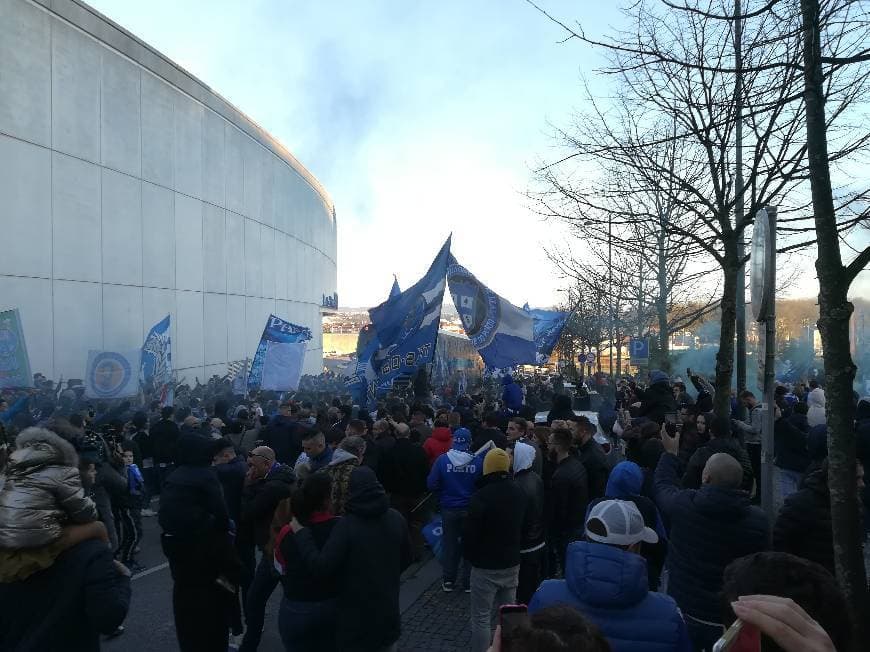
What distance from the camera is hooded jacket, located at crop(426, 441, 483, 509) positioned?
22.7ft

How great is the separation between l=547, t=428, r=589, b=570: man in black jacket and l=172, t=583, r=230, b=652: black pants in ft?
10.5

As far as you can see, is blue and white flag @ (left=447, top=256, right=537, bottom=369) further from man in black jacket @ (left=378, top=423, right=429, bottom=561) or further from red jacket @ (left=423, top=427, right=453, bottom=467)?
man in black jacket @ (left=378, top=423, right=429, bottom=561)

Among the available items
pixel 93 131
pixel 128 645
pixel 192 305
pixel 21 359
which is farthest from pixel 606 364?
pixel 128 645

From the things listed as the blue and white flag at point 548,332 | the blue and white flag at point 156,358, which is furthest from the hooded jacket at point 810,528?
the blue and white flag at point 548,332

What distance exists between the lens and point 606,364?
67938mm

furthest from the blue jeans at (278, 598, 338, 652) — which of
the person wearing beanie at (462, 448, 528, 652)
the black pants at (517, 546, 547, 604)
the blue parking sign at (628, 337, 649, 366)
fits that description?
the blue parking sign at (628, 337, 649, 366)

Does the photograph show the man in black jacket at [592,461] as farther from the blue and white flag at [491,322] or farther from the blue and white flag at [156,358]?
the blue and white flag at [156,358]

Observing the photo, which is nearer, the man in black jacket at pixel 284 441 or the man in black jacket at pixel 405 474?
the man in black jacket at pixel 405 474

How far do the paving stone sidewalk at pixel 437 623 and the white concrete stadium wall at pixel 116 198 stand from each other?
52.0 ft

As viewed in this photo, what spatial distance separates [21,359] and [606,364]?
60.2 m

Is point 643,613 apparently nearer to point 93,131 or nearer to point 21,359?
point 21,359

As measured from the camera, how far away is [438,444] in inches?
336

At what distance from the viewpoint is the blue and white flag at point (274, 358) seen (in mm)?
15773

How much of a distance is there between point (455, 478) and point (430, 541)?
0.89 metres
